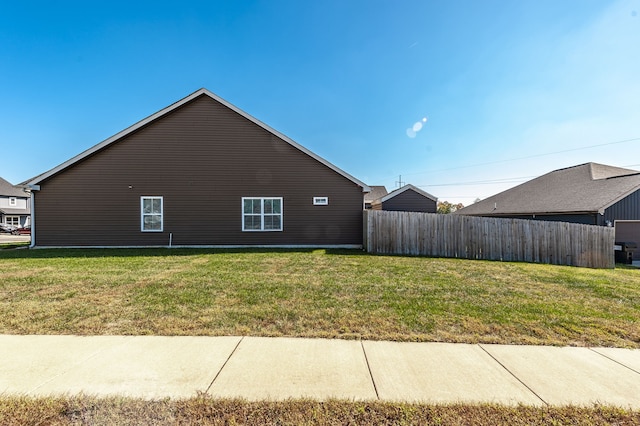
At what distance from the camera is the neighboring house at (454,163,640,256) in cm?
1460

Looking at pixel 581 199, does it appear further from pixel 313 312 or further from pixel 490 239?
pixel 313 312

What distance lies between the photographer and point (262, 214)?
1371 centimetres

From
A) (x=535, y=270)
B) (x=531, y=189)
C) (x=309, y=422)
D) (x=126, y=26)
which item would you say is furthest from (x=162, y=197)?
(x=531, y=189)

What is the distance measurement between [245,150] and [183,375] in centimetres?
1167

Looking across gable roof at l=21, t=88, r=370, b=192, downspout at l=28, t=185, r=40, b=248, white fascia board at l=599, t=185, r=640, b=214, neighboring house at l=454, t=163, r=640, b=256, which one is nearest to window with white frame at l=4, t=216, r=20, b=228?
downspout at l=28, t=185, r=40, b=248

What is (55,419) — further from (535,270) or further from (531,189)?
(531,189)

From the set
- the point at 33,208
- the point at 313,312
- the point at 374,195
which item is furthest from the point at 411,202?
the point at 33,208

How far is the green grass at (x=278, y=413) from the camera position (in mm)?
2301

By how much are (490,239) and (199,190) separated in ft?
40.7

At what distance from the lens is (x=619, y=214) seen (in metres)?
14.6

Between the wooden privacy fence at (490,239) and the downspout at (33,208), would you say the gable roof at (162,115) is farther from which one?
the wooden privacy fence at (490,239)

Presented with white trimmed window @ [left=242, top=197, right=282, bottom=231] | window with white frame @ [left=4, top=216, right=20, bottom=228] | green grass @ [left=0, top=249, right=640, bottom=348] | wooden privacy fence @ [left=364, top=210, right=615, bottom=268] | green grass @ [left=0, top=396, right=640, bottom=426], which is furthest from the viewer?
window with white frame @ [left=4, top=216, right=20, bottom=228]

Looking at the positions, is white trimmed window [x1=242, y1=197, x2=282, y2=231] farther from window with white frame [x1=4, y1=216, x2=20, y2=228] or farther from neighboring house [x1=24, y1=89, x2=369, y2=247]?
window with white frame [x1=4, y1=216, x2=20, y2=228]

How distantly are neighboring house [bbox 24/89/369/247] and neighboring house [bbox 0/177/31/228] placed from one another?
4400 centimetres
